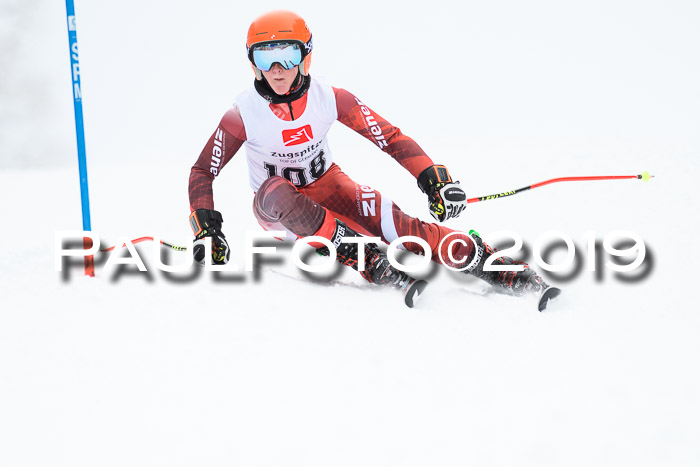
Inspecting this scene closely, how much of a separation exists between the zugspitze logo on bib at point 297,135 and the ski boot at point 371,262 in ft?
1.57

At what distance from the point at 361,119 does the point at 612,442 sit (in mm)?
2003

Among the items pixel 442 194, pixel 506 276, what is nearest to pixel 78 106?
pixel 442 194

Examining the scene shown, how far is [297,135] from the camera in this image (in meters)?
3.26

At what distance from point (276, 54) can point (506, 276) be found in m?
1.56

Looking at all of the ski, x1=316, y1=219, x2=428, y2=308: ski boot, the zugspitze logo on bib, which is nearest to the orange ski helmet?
the zugspitze logo on bib

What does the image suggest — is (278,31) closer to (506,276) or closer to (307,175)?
(307,175)

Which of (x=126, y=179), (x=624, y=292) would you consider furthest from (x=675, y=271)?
(x=126, y=179)

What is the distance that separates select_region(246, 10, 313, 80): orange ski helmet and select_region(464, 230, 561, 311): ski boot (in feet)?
4.25

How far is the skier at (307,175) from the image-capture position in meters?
3.03

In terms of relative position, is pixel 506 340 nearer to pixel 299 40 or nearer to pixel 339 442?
pixel 339 442

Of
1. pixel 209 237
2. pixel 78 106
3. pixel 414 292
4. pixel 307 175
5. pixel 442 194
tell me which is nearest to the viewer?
pixel 414 292

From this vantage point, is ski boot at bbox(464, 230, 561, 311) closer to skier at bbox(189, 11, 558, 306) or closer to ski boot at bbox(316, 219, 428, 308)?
skier at bbox(189, 11, 558, 306)

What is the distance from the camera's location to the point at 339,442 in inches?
76.9

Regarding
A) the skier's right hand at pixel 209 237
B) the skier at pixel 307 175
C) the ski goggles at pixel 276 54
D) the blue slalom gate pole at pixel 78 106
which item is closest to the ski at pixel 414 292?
the skier at pixel 307 175
